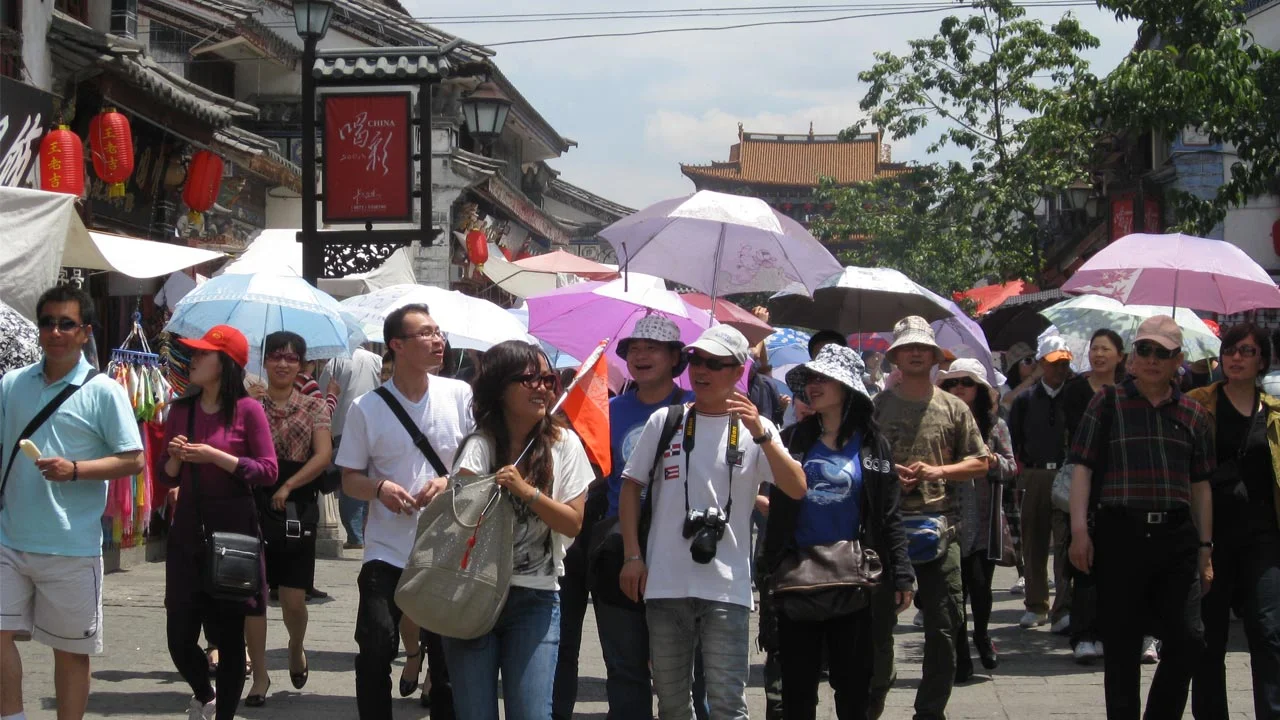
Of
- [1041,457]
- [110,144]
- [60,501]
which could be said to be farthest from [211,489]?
[110,144]

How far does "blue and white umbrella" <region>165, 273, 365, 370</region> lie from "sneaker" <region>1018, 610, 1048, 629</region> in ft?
16.0

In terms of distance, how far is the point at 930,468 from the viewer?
6586mm

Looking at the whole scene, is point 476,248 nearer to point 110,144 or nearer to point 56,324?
point 110,144

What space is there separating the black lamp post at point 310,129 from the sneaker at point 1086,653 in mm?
6463

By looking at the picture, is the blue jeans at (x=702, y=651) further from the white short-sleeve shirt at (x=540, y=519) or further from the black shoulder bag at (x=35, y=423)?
the black shoulder bag at (x=35, y=423)

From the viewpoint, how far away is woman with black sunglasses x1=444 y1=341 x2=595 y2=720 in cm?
467

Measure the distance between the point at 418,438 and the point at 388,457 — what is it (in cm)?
14

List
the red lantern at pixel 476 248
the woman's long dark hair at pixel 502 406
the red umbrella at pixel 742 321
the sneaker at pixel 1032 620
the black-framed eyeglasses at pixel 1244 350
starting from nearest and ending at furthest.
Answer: the woman's long dark hair at pixel 502 406 < the black-framed eyeglasses at pixel 1244 350 < the sneaker at pixel 1032 620 < the red umbrella at pixel 742 321 < the red lantern at pixel 476 248

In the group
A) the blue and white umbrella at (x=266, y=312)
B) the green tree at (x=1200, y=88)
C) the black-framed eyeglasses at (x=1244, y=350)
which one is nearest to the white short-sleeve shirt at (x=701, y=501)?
the black-framed eyeglasses at (x=1244, y=350)

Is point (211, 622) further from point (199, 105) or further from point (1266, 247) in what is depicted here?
point (1266, 247)

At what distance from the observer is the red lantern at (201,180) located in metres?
15.8

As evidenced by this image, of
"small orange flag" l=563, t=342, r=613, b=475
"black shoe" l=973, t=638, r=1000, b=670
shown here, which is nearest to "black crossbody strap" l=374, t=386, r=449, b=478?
"small orange flag" l=563, t=342, r=613, b=475

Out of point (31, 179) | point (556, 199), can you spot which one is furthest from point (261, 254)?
point (556, 199)

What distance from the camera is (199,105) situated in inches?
573
